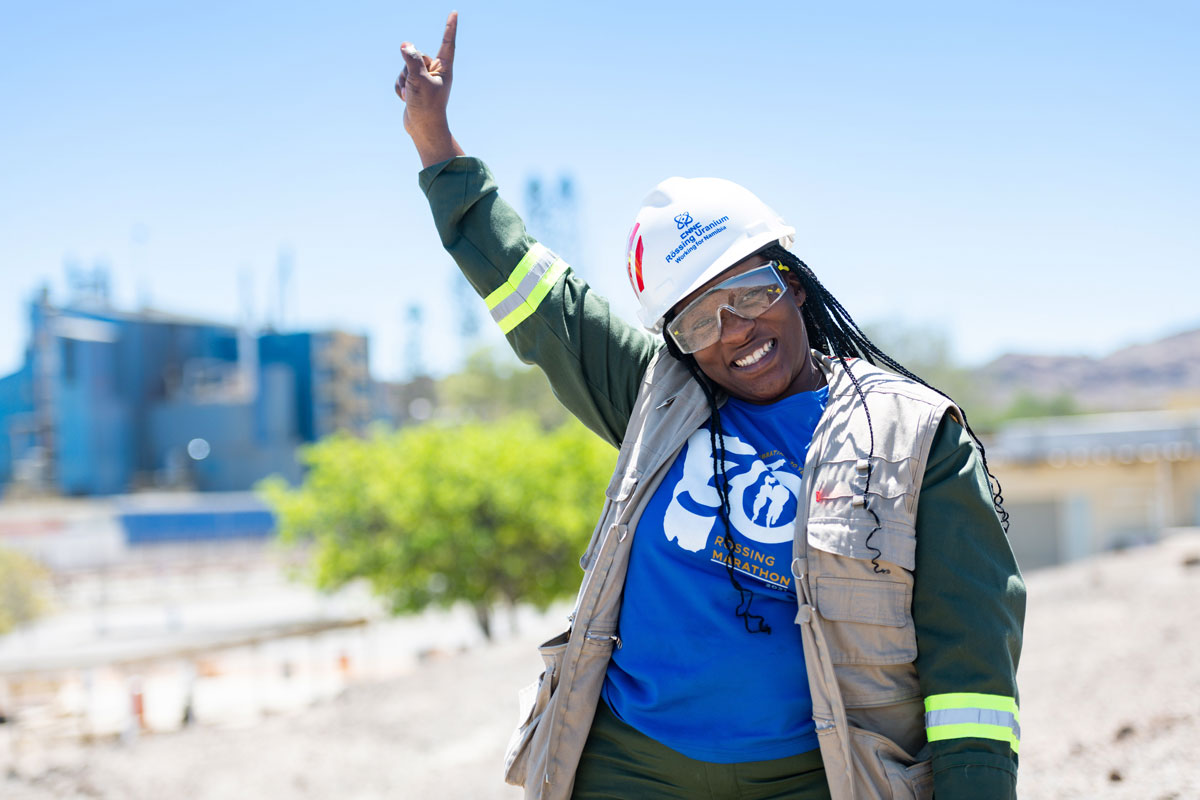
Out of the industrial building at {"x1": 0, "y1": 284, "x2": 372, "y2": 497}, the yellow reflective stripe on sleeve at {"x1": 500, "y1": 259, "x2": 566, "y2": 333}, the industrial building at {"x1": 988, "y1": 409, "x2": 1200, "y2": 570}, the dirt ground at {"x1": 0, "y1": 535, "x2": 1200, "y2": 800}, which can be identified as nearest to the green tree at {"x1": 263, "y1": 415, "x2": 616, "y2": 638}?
the dirt ground at {"x1": 0, "y1": 535, "x2": 1200, "y2": 800}

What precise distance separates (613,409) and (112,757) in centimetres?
877

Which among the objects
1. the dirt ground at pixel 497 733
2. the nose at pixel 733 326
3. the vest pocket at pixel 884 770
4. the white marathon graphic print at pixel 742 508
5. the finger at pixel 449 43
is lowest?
the dirt ground at pixel 497 733

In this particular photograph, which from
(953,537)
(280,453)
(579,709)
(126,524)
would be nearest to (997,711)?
(953,537)

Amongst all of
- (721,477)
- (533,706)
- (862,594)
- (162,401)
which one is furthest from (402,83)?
(162,401)

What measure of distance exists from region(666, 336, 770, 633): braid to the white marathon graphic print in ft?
0.04

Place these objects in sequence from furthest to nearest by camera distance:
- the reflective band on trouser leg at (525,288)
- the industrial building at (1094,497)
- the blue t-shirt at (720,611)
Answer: the industrial building at (1094,497) < the reflective band on trouser leg at (525,288) < the blue t-shirt at (720,611)

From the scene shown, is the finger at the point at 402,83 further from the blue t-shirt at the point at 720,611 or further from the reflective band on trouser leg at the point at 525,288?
the blue t-shirt at the point at 720,611

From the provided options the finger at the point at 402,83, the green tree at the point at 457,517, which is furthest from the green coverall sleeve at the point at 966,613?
the green tree at the point at 457,517

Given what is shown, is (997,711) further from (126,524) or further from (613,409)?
(126,524)

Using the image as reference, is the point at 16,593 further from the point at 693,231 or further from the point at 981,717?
the point at 981,717

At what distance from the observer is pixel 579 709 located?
2.00 metres

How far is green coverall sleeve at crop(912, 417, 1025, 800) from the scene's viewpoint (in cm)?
168

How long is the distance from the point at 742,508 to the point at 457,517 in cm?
1644

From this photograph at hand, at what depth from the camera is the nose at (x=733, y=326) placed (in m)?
2.06
